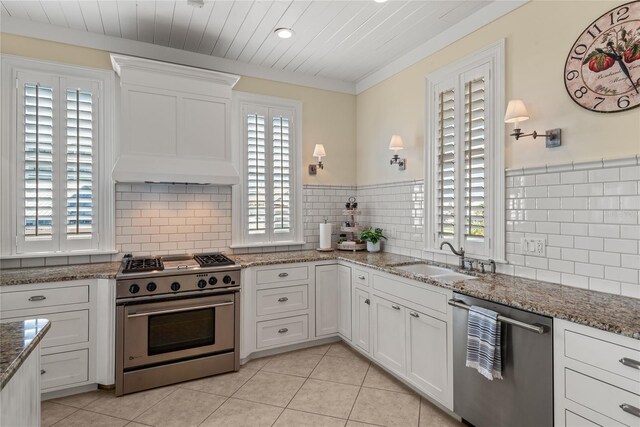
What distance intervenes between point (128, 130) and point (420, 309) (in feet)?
8.79

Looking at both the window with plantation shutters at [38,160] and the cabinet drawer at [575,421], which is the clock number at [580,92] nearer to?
the cabinet drawer at [575,421]

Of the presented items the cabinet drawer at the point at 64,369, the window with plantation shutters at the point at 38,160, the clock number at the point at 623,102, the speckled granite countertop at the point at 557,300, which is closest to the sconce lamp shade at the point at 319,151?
the speckled granite countertop at the point at 557,300

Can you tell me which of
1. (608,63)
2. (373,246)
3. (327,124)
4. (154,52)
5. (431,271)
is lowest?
(431,271)

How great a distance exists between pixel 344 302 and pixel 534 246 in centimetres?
174

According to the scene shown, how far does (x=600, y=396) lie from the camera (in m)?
1.50

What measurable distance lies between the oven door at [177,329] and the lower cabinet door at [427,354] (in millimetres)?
1468

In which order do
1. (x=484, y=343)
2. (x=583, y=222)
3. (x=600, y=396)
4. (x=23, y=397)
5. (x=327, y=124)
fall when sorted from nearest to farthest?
(x=23, y=397)
(x=600, y=396)
(x=484, y=343)
(x=583, y=222)
(x=327, y=124)

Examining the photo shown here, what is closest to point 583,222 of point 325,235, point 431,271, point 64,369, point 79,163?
point 431,271

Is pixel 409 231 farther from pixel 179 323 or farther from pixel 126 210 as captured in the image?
pixel 126 210

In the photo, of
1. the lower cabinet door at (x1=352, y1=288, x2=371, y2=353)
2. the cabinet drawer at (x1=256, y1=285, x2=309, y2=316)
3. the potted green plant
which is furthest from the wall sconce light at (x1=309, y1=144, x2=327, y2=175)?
the lower cabinet door at (x1=352, y1=288, x2=371, y2=353)

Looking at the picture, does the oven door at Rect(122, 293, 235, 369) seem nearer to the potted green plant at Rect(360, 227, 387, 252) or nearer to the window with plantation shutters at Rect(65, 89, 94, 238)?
the window with plantation shutters at Rect(65, 89, 94, 238)

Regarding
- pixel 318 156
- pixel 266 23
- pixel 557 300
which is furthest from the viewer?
pixel 318 156

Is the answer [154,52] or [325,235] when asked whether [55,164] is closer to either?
[154,52]

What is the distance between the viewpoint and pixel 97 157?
3074mm
